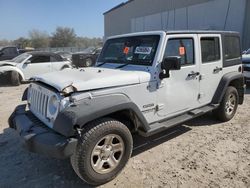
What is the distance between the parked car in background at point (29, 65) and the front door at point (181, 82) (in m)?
8.60

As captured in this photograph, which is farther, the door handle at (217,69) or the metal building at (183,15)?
the metal building at (183,15)

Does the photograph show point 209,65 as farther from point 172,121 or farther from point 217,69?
point 172,121

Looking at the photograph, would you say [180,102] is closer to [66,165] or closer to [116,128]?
[116,128]

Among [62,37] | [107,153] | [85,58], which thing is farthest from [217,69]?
[62,37]

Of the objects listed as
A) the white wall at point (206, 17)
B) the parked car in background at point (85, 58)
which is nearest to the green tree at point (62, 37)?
the white wall at point (206, 17)

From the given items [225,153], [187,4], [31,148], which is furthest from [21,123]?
[187,4]

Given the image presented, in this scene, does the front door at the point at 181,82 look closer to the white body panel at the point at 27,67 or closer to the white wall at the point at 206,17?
the white body panel at the point at 27,67

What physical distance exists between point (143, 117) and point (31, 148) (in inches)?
61.4

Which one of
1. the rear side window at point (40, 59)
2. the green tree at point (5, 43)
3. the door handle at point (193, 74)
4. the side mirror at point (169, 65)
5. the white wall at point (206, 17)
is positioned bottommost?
the door handle at point (193, 74)

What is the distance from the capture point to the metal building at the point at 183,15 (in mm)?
17719

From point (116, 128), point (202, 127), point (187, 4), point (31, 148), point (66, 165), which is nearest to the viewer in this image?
point (31, 148)

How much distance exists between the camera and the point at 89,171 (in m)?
3.14

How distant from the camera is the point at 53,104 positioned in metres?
3.33

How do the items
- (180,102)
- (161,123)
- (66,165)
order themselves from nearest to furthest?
1. (66,165)
2. (161,123)
3. (180,102)
